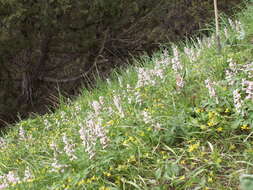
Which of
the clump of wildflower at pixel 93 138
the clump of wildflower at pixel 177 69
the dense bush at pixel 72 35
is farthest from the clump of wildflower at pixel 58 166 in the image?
the dense bush at pixel 72 35

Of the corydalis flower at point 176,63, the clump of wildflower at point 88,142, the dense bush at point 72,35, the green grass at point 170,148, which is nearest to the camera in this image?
the green grass at point 170,148

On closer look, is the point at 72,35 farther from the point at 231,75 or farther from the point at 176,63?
the point at 231,75

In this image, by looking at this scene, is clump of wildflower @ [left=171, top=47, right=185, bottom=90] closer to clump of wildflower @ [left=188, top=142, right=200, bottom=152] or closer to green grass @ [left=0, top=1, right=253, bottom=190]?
green grass @ [left=0, top=1, right=253, bottom=190]

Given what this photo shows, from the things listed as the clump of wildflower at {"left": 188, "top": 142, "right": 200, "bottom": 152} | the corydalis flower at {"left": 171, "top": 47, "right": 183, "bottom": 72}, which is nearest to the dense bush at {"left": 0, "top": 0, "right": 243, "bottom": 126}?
the corydalis flower at {"left": 171, "top": 47, "right": 183, "bottom": 72}

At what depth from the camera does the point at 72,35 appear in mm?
5887

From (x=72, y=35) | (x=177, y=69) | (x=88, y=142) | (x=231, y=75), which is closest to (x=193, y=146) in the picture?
(x=231, y=75)

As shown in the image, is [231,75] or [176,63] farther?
[176,63]

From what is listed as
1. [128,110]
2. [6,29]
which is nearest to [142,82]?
[128,110]

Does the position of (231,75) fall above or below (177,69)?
above

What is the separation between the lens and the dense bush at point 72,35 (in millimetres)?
5180

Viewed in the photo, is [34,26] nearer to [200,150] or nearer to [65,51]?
[65,51]

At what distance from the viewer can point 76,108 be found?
14.2 ft

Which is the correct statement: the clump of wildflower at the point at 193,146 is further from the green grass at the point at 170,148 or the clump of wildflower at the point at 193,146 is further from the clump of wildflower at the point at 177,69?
the clump of wildflower at the point at 177,69

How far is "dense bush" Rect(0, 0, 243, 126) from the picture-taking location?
204 inches
